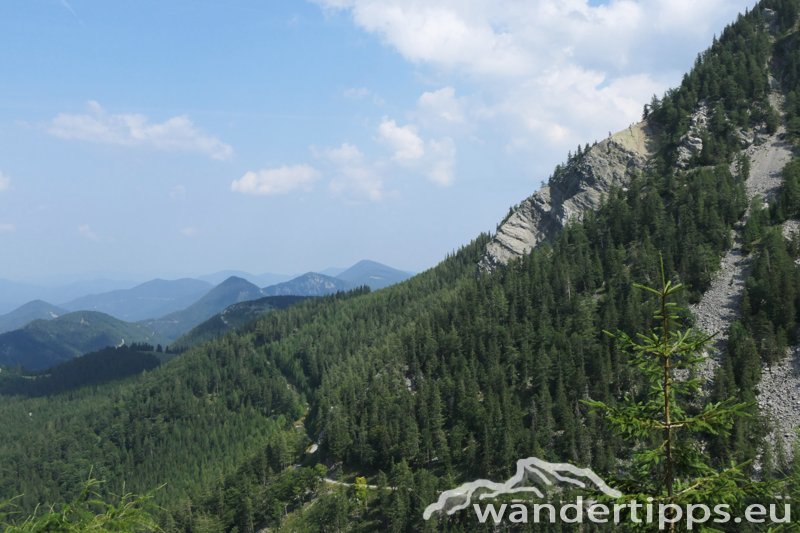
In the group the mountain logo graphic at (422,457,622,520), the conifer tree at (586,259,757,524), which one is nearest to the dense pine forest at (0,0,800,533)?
the mountain logo graphic at (422,457,622,520)

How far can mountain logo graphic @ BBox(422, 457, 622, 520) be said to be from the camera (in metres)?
101

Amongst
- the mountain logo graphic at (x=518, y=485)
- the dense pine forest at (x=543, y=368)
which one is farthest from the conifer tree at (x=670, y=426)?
the mountain logo graphic at (x=518, y=485)

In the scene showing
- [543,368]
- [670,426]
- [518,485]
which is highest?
[670,426]

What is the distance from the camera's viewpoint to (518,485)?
108312 mm

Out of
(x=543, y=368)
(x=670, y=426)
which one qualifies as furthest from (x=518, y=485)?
(x=670, y=426)

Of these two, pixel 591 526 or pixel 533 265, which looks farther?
pixel 533 265

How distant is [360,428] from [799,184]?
131613 millimetres

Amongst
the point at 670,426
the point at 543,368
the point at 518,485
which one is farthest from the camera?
the point at 543,368

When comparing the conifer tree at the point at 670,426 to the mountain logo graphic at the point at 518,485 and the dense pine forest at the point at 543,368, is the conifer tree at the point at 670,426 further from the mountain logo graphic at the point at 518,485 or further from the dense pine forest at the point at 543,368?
the mountain logo graphic at the point at 518,485

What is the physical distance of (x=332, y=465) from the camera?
473 feet

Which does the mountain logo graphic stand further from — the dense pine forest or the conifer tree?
the conifer tree

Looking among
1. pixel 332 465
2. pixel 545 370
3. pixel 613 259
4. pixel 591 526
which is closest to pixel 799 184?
pixel 613 259

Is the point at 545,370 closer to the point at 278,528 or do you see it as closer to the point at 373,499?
the point at 373,499

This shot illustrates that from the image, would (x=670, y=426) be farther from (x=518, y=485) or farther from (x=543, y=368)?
(x=543, y=368)
